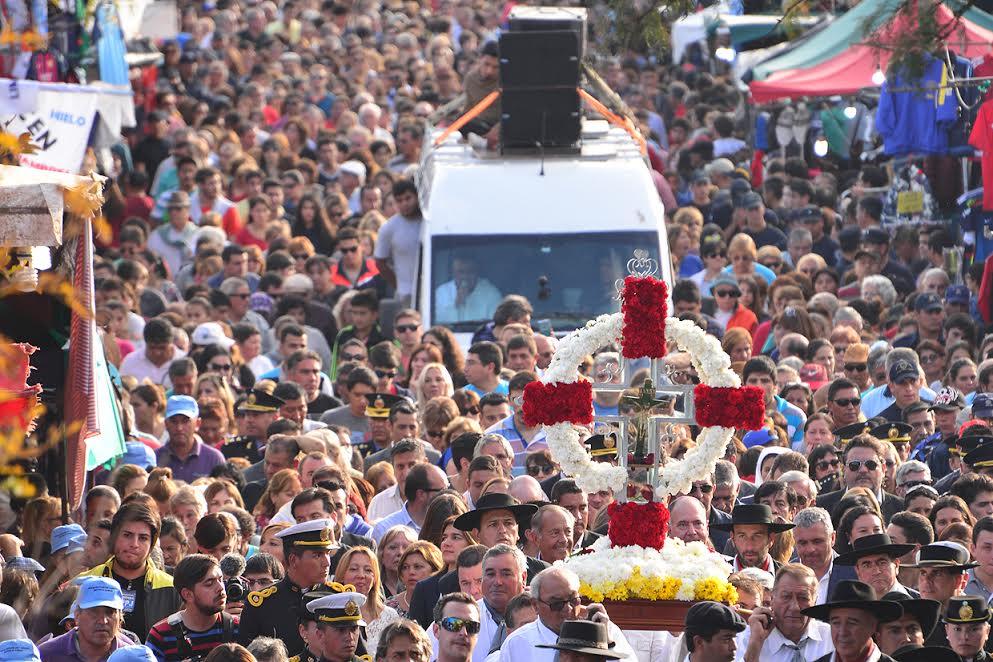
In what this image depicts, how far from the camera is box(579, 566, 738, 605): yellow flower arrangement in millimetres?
10852

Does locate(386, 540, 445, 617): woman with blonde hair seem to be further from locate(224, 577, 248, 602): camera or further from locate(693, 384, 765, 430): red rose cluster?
locate(693, 384, 765, 430): red rose cluster

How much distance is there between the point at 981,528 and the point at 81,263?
4.77m

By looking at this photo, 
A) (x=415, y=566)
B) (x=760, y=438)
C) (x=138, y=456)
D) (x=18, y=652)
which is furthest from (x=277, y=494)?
(x=18, y=652)

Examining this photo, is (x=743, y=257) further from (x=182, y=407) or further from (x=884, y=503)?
(x=884, y=503)

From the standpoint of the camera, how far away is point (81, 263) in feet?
40.5

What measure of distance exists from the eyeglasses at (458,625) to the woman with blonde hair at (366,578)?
3.71ft

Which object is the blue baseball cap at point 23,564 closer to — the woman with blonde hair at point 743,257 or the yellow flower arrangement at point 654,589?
the yellow flower arrangement at point 654,589

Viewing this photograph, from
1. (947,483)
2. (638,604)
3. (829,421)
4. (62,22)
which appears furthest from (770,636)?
(62,22)

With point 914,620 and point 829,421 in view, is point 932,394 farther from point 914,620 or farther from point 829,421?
point 914,620

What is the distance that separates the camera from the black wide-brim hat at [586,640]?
30.6 feet

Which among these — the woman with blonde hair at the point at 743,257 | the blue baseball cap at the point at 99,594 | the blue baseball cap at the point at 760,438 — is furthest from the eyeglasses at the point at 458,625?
the woman with blonde hair at the point at 743,257

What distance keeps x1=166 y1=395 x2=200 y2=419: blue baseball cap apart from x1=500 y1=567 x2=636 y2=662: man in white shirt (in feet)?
20.6

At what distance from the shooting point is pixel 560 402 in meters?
11.4

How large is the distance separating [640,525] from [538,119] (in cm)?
959
